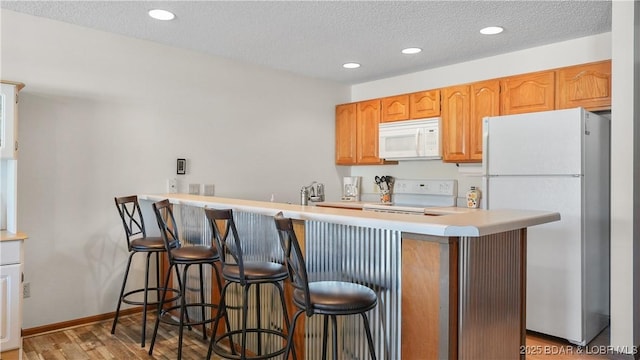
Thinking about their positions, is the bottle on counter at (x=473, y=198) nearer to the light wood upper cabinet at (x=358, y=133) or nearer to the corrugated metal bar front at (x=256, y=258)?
the light wood upper cabinet at (x=358, y=133)

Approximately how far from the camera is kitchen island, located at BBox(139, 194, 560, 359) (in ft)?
5.51

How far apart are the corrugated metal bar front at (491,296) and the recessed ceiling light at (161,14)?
255cm

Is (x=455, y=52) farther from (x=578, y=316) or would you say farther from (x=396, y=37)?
(x=578, y=316)

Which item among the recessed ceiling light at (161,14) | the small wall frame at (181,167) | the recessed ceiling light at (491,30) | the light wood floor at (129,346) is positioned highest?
the recessed ceiling light at (161,14)

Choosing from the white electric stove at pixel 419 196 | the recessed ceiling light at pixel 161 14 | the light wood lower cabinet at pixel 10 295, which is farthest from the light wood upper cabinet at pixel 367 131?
the light wood lower cabinet at pixel 10 295

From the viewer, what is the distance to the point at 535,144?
3.15 m

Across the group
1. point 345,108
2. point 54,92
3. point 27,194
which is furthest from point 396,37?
point 27,194

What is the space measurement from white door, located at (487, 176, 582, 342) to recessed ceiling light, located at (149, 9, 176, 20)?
110 inches

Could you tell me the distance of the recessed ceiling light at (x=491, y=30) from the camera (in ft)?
10.8

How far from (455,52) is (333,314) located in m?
3.05

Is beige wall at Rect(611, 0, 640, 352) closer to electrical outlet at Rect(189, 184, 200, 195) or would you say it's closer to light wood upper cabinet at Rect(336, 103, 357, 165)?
light wood upper cabinet at Rect(336, 103, 357, 165)

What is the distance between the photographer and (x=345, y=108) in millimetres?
5137

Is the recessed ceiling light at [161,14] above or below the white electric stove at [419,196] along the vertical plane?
above

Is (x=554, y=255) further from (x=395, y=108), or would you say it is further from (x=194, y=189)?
(x=194, y=189)
